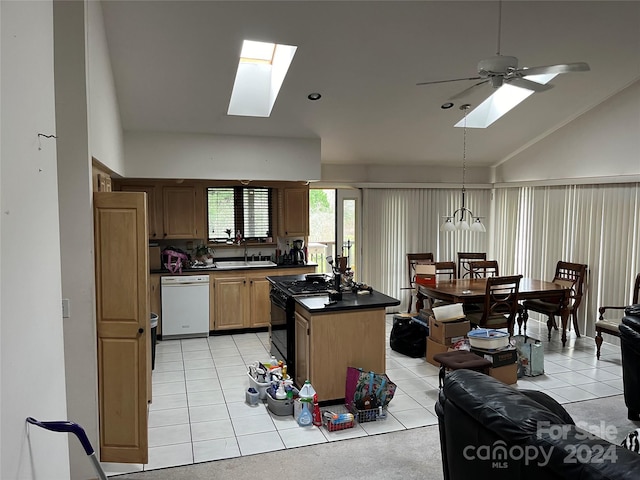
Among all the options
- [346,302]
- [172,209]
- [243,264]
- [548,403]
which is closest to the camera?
[548,403]

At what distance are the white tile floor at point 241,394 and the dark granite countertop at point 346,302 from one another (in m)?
0.92

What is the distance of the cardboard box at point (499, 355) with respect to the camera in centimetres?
455

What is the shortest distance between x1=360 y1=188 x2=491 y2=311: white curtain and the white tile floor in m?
2.05

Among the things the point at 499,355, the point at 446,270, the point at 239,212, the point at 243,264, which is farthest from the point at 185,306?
the point at 446,270

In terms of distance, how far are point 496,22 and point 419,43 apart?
0.67 metres

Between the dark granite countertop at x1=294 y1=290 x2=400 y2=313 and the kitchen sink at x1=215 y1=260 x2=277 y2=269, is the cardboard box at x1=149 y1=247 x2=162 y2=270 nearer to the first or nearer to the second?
the kitchen sink at x1=215 y1=260 x2=277 y2=269

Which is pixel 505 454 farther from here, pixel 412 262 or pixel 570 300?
pixel 412 262

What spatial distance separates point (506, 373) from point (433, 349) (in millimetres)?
854

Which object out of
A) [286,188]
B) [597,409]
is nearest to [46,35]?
[597,409]

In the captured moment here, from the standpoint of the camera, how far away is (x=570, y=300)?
6469 millimetres

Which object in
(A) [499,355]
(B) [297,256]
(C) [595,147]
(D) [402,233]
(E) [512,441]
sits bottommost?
(A) [499,355]

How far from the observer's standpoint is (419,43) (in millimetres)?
4434

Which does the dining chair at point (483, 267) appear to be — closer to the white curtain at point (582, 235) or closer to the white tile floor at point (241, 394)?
the white curtain at point (582, 235)

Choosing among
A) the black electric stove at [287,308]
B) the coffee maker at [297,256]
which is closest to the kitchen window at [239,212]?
the coffee maker at [297,256]
